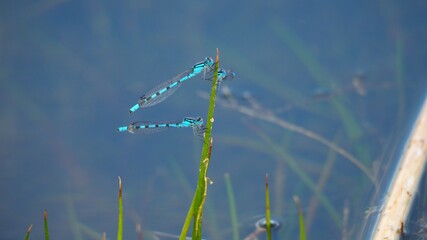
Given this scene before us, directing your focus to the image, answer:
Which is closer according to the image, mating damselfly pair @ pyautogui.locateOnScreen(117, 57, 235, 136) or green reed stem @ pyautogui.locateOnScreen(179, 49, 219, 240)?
green reed stem @ pyautogui.locateOnScreen(179, 49, 219, 240)

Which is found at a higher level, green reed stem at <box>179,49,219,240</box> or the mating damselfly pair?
the mating damselfly pair

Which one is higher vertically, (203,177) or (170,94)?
(170,94)

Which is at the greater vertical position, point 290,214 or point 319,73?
point 319,73

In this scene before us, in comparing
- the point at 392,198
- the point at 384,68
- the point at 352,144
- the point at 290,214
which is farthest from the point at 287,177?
the point at 384,68

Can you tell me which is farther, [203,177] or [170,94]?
[170,94]

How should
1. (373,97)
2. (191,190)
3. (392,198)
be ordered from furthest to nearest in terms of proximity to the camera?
(373,97) → (191,190) → (392,198)

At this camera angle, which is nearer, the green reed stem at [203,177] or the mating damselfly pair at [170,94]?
the green reed stem at [203,177]

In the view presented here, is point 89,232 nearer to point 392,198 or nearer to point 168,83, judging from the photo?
point 168,83

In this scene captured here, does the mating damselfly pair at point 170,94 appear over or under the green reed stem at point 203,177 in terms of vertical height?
over
